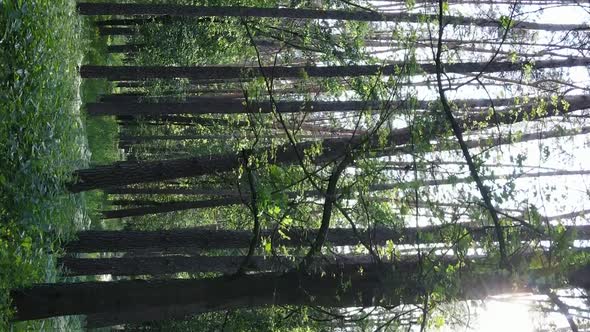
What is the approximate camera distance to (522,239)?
6.20 metres

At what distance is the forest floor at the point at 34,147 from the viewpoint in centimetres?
823

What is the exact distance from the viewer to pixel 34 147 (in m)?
9.05

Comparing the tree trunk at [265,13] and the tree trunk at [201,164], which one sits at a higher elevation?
the tree trunk at [265,13]

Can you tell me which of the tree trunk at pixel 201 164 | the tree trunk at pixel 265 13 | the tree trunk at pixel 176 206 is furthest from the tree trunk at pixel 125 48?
the tree trunk at pixel 201 164

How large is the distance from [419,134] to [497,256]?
1.56 m

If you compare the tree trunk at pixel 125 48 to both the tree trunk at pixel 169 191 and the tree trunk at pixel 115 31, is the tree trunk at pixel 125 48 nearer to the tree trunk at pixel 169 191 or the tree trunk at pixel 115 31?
the tree trunk at pixel 115 31

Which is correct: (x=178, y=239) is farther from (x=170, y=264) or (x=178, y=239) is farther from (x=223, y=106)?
(x=223, y=106)

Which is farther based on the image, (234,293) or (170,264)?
(170,264)

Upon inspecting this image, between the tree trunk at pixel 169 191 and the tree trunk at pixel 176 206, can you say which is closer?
the tree trunk at pixel 176 206

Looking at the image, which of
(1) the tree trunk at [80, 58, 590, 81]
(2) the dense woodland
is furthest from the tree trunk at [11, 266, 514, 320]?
(1) the tree trunk at [80, 58, 590, 81]

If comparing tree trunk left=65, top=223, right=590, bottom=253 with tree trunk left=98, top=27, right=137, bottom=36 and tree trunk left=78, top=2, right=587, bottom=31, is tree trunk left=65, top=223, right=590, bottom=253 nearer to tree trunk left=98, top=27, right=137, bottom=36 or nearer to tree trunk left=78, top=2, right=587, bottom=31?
tree trunk left=78, top=2, right=587, bottom=31

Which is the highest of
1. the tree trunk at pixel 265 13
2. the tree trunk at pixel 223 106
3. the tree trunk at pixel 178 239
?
the tree trunk at pixel 265 13

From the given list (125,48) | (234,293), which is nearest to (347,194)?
(234,293)

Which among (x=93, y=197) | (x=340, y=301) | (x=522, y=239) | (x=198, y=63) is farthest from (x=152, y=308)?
(x=198, y=63)
